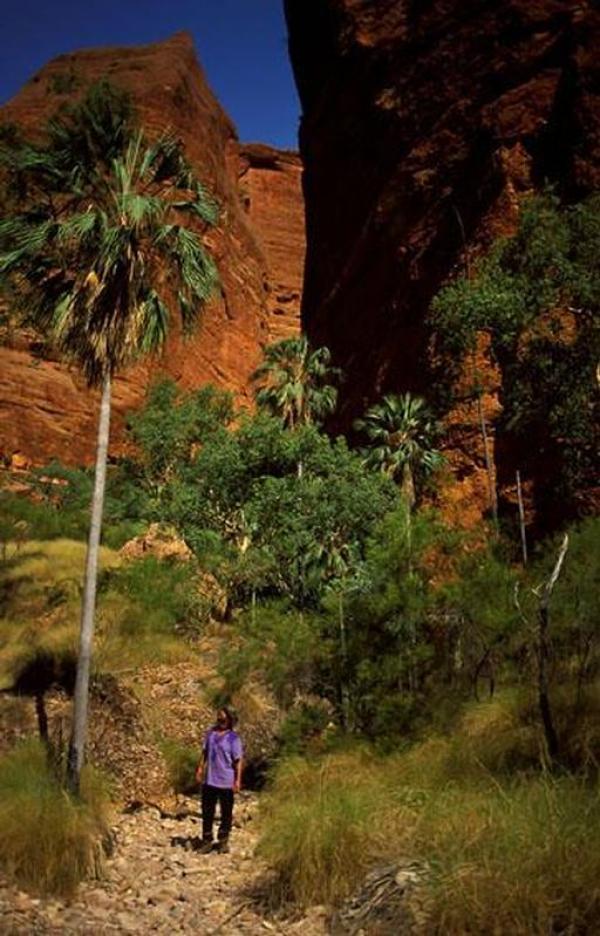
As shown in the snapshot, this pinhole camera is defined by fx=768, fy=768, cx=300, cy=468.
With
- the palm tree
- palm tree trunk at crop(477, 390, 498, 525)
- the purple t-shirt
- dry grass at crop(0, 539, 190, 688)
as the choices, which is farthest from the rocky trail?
palm tree trunk at crop(477, 390, 498, 525)

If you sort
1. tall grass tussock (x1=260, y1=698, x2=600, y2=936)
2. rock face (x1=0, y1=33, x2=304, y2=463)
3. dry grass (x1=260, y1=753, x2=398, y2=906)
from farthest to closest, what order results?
rock face (x1=0, y1=33, x2=304, y2=463) < dry grass (x1=260, y1=753, x2=398, y2=906) < tall grass tussock (x1=260, y1=698, x2=600, y2=936)

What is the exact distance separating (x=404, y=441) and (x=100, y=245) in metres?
21.7

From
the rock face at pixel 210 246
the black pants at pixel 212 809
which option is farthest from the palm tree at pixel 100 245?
the rock face at pixel 210 246

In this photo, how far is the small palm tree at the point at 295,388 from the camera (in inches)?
1403

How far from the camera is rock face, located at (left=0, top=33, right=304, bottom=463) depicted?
47.0 m

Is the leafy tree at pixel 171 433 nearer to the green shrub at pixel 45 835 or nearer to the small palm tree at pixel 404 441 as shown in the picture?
the small palm tree at pixel 404 441

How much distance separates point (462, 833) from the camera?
606 cm

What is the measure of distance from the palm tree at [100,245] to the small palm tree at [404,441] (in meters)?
18.7

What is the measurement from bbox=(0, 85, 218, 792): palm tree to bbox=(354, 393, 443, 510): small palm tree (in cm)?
1869

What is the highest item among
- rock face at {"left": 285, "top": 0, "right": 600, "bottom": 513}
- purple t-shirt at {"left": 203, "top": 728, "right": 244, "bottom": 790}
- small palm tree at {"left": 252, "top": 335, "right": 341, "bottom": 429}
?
rock face at {"left": 285, "top": 0, "right": 600, "bottom": 513}

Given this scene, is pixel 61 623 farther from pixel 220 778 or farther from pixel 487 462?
pixel 487 462

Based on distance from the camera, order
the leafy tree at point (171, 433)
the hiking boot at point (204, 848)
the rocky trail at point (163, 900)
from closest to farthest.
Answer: the rocky trail at point (163, 900) < the hiking boot at point (204, 848) < the leafy tree at point (171, 433)

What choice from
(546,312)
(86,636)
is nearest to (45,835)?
(86,636)

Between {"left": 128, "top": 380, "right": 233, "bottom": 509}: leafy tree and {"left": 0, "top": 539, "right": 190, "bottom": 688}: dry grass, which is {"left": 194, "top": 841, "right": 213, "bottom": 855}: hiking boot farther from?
{"left": 128, "top": 380, "right": 233, "bottom": 509}: leafy tree
